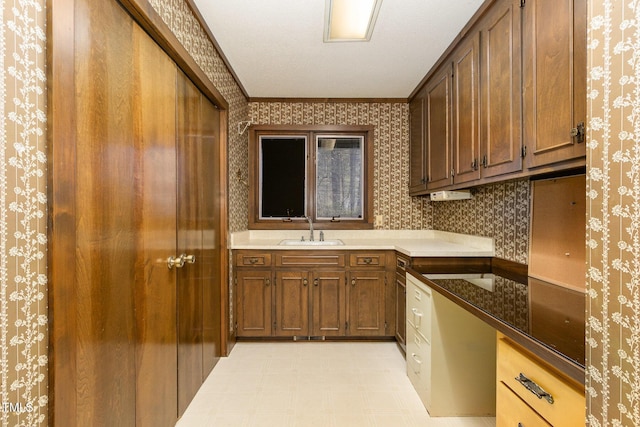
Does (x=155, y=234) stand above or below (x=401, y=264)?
above

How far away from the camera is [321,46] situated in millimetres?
2361

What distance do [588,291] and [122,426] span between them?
5.46 feet

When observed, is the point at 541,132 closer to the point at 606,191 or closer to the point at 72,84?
the point at 606,191

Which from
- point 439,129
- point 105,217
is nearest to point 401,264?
point 439,129

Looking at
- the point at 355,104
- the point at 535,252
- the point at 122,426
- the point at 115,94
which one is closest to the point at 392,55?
the point at 355,104

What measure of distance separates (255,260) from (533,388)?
2.31 metres

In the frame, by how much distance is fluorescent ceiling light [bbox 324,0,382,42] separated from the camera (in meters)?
1.87

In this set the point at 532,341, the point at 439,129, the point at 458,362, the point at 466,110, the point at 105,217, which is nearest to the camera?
the point at 532,341

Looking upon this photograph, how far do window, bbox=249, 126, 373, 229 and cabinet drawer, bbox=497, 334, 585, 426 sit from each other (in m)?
2.32

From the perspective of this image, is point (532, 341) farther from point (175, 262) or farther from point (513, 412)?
point (175, 262)

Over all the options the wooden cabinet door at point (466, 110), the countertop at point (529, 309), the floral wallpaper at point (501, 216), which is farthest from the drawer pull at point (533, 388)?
the wooden cabinet door at point (466, 110)

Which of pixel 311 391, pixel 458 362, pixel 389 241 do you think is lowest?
pixel 311 391

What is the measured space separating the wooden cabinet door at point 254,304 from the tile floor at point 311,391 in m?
0.15

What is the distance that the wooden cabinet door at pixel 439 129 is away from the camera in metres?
2.47
